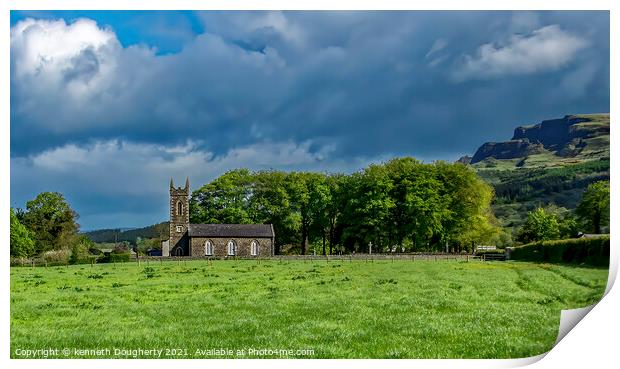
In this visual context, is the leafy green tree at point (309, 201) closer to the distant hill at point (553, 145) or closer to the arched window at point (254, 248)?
the arched window at point (254, 248)

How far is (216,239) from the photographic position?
55469mm

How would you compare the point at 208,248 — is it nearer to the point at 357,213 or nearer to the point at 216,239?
the point at 216,239

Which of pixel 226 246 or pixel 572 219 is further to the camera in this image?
pixel 226 246

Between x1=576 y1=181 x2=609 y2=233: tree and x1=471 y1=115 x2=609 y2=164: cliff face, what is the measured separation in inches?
44.9

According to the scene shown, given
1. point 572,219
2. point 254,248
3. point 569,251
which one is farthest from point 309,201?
point 572,219

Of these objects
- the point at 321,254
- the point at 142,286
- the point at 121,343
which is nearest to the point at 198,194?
the point at 321,254

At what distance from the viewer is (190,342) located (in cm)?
1363

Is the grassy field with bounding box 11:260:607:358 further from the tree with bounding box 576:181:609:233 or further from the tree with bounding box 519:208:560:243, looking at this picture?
the tree with bounding box 519:208:560:243

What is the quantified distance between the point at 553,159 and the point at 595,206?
178cm

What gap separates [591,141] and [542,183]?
406 cm

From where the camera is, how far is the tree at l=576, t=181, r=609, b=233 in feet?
55.7

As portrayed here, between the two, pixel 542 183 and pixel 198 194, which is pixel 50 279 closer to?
pixel 542 183
